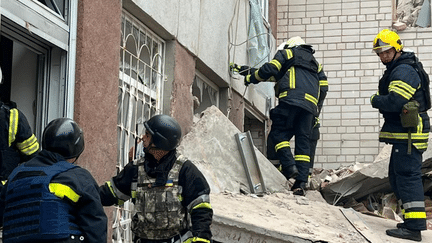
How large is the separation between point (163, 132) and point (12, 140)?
3.18ft

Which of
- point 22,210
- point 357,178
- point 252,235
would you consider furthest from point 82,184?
point 357,178

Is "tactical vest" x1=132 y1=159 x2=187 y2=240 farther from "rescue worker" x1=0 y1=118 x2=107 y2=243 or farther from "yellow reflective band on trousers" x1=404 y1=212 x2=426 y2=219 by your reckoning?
"yellow reflective band on trousers" x1=404 y1=212 x2=426 y2=219

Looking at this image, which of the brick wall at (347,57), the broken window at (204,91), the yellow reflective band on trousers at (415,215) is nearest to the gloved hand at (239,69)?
the broken window at (204,91)

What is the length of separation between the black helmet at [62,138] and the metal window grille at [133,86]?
287 centimetres

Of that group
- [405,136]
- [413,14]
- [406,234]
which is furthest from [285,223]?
[413,14]

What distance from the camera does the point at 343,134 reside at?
1315cm

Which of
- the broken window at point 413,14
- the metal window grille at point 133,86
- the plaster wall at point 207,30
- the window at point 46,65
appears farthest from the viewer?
the broken window at point 413,14

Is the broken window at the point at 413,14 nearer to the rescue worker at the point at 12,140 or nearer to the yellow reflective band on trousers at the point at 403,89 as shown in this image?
the yellow reflective band on trousers at the point at 403,89

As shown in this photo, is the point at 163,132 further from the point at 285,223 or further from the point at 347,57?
the point at 347,57

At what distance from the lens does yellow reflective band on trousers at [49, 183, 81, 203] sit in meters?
3.68

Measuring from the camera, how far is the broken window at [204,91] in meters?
9.49

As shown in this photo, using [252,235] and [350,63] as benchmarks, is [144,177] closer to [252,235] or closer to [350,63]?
[252,235]

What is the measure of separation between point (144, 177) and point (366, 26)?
374 inches

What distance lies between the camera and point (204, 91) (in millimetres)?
9938
